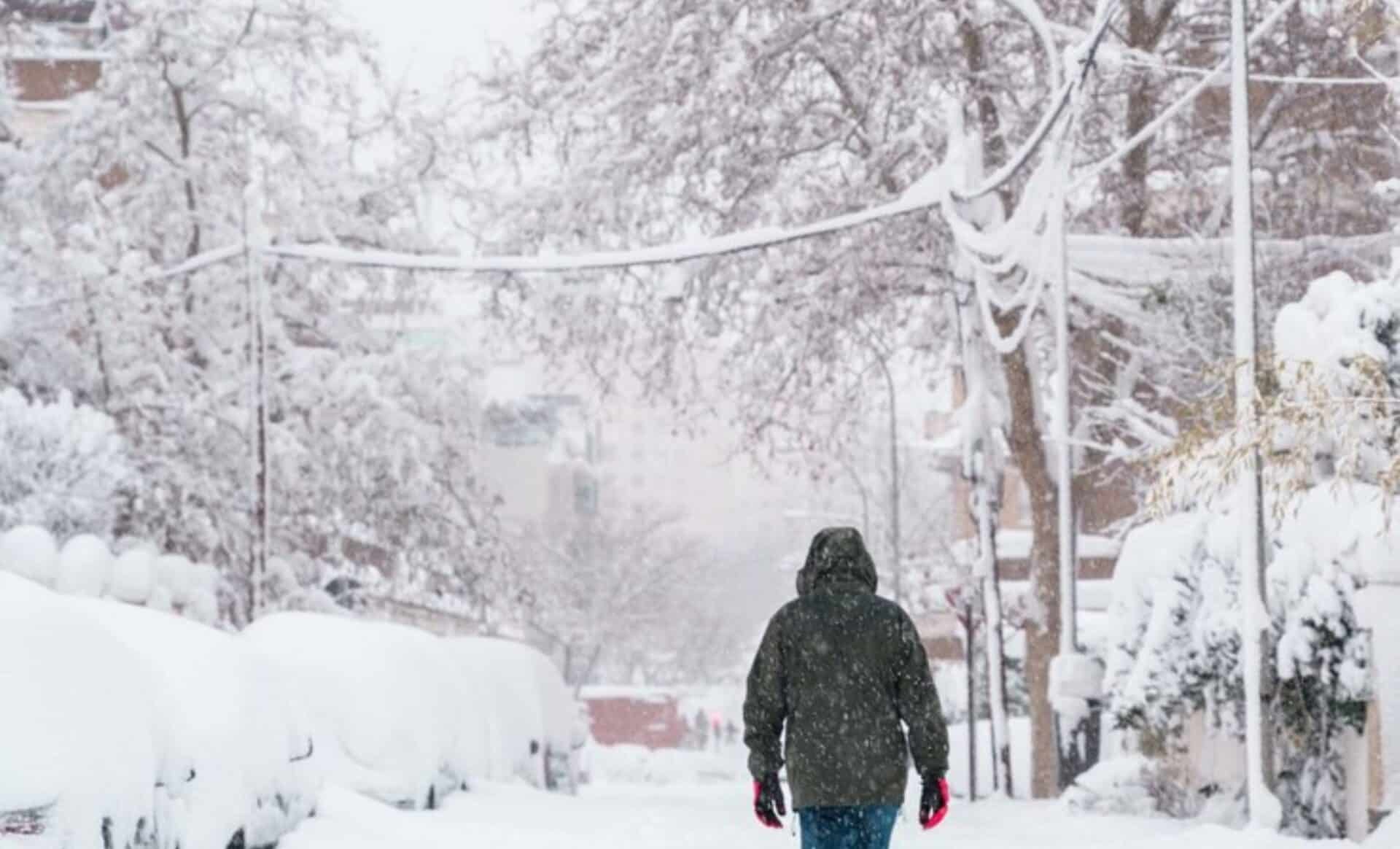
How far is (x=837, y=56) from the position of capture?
24.0m

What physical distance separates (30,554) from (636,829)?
10.3 meters

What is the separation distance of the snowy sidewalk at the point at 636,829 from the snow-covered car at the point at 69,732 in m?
A: 2.79

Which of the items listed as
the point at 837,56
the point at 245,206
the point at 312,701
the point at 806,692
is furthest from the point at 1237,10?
the point at 245,206

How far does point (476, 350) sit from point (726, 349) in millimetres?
8325

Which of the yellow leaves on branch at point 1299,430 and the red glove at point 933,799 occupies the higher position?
the yellow leaves on branch at point 1299,430

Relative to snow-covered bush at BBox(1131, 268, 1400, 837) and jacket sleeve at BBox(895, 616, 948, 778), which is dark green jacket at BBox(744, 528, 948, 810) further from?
snow-covered bush at BBox(1131, 268, 1400, 837)

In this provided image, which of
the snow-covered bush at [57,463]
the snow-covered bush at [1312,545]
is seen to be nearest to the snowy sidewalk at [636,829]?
the snow-covered bush at [1312,545]

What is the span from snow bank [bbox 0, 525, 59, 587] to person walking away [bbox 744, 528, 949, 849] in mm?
17204

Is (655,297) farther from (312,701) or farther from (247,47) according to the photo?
(312,701)

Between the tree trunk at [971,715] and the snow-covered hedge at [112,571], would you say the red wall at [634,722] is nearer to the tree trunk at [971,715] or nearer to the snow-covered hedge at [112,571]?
the snow-covered hedge at [112,571]

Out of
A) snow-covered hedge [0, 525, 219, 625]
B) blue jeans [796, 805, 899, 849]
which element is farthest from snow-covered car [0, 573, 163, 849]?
snow-covered hedge [0, 525, 219, 625]

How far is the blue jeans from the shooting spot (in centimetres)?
780

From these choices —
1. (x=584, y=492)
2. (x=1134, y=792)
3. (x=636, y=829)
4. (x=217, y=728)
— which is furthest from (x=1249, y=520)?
(x=584, y=492)

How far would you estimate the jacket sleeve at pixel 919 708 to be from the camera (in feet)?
25.3
